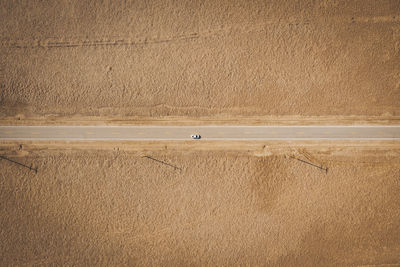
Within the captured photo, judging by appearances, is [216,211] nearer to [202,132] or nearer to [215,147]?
[215,147]

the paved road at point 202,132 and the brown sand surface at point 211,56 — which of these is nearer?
the brown sand surface at point 211,56

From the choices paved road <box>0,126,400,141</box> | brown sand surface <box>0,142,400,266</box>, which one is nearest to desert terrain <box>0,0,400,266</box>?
brown sand surface <box>0,142,400,266</box>

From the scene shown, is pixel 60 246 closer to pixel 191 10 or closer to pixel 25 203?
pixel 25 203

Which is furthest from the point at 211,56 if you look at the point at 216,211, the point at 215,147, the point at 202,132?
the point at 216,211

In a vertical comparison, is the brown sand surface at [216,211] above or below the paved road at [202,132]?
below

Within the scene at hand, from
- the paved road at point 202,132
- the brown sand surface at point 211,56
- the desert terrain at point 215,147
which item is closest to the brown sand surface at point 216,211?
the desert terrain at point 215,147

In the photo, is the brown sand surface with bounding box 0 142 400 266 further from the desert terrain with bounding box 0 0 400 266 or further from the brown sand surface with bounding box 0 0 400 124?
the brown sand surface with bounding box 0 0 400 124

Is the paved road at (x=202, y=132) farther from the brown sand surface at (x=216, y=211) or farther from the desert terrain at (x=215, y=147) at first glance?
the brown sand surface at (x=216, y=211)
